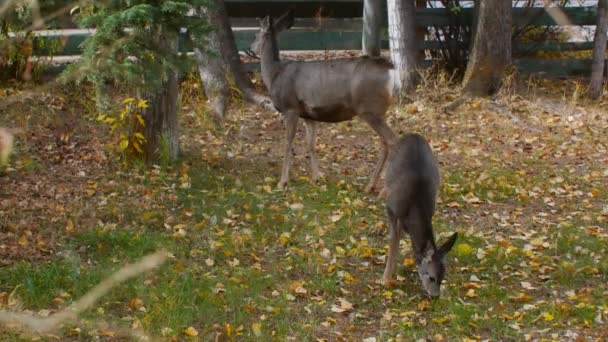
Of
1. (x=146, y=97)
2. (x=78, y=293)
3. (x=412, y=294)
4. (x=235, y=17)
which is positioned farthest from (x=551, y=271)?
(x=235, y=17)

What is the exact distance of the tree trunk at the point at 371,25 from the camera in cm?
1423

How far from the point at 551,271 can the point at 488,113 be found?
597 centimetres

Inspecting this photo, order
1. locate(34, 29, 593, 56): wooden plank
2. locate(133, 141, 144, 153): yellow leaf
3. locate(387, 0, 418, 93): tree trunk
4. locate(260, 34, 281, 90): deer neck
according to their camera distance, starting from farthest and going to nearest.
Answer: locate(34, 29, 593, 56): wooden plank < locate(387, 0, 418, 93): tree trunk < locate(260, 34, 281, 90): deer neck < locate(133, 141, 144, 153): yellow leaf

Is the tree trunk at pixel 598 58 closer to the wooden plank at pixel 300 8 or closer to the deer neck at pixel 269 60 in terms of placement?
the wooden plank at pixel 300 8

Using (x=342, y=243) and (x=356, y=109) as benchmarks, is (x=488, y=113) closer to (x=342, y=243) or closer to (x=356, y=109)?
(x=356, y=109)

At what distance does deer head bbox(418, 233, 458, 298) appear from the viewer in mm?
6639

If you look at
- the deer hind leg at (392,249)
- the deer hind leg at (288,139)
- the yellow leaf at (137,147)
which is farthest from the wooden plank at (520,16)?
the deer hind leg at (392,249)

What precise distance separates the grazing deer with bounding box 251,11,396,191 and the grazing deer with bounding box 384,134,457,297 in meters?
2.00

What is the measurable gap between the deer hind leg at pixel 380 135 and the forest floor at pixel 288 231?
19 centimetres

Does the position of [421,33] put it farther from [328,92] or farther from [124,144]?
[124,144]

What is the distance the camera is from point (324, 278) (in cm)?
713

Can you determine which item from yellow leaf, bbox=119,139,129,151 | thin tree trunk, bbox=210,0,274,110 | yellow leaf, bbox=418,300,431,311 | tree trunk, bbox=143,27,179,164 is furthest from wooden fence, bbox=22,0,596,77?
yellow leaf, bbox=418,300,431,311

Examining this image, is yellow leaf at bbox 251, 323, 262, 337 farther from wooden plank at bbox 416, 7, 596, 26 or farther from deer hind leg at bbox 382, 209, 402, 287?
wooden plank at bbox 416, 7, 596, 26

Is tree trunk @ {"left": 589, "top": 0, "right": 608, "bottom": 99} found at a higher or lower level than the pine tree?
lower
